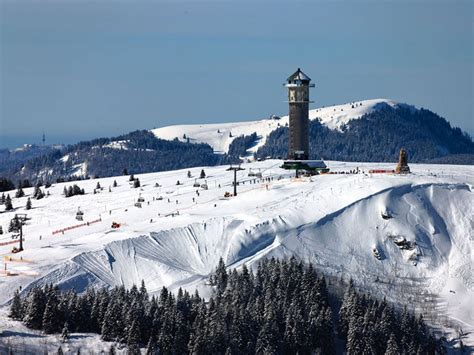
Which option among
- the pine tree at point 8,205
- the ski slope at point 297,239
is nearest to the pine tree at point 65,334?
the ski slope at point 297,239

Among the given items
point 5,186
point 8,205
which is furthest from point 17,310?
point 5,186

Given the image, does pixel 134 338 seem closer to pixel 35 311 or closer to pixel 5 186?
pixel 35 311

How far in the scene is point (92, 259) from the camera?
253ft

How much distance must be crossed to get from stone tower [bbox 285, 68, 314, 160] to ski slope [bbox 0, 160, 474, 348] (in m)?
15.8

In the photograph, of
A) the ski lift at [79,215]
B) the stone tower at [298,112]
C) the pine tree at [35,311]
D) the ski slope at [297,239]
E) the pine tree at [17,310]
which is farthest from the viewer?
the stone tower at [298,112]

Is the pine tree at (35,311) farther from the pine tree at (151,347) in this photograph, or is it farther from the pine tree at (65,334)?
the pine tree at (151,347)

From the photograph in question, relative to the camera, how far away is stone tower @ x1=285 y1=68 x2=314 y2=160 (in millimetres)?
116312

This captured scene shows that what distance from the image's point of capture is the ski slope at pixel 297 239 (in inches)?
3029

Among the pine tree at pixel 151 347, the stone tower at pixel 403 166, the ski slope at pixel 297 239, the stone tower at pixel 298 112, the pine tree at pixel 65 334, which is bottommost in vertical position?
the pine tree at pixel 151 347

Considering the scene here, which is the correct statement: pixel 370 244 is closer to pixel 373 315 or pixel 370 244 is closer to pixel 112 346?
pixel 373 315

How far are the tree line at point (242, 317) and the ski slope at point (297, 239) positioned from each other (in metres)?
3.87

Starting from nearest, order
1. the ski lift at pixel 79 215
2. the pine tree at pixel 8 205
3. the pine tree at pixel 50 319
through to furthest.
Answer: the pine tree at pixel 50 319 < the ski lift at pixel 79 215 < the pine tree at pixel 8 205

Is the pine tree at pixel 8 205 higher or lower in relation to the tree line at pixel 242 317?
higher

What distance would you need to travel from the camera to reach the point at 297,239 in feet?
275
